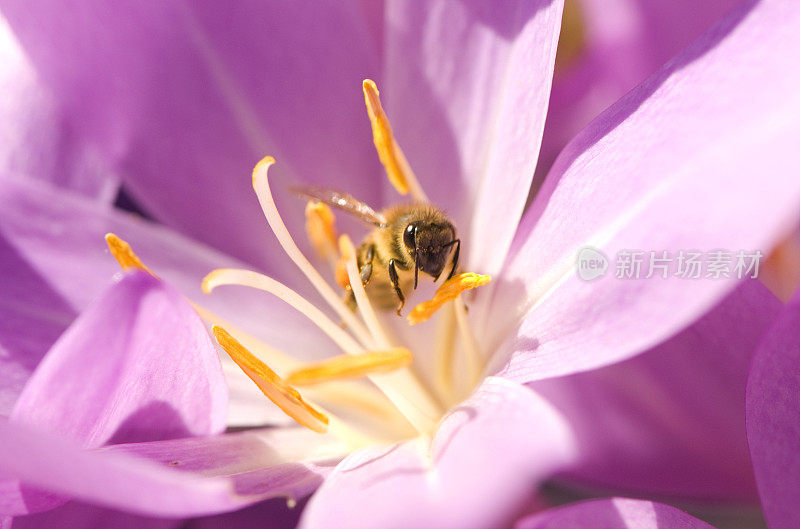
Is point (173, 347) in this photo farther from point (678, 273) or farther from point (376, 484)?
point (678, 273)

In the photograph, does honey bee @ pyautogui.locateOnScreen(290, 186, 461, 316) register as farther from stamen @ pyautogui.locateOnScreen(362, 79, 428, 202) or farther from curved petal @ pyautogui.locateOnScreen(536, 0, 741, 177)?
curved petal @ pyautogui.locateOnScreen(536, 0, 741, 177)

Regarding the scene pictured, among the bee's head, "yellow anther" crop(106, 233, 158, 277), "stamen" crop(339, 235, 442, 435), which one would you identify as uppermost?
"yellow anther" crop(106, 233, 158, 277)

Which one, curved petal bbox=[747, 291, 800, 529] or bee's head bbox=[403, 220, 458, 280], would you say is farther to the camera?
bee's head bbox=[403, 220, 458, 280]

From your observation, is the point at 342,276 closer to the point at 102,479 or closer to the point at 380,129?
the point at 380,129

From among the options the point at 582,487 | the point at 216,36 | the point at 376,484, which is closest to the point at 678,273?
the point at 376,484

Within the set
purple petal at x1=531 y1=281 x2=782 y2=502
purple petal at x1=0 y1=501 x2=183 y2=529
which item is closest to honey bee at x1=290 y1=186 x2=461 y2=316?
purple petal at x1=531 y1=281 x2=782 y2=502

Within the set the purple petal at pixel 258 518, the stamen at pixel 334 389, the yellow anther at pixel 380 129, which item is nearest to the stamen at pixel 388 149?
the yellow anther at pixel 380 129

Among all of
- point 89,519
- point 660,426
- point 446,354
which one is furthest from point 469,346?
point 89,519

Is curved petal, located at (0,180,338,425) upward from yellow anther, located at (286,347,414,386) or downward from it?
upward
